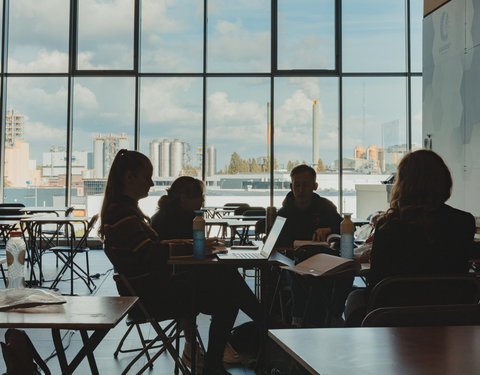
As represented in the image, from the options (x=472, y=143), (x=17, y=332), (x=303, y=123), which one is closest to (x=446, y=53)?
(x=472, y=143)

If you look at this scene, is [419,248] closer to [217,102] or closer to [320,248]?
[320,248]

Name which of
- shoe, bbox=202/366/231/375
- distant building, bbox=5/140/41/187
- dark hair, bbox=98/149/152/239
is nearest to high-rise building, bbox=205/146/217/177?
distant building, bbox=5/140/41/187

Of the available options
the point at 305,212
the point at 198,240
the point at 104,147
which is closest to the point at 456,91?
the point at 305,212

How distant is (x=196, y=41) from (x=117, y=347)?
7.09m

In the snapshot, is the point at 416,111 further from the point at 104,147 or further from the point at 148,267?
the point at 148,267

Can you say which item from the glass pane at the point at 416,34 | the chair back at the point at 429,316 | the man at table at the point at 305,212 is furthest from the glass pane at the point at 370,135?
the chair back at the point at 429,316

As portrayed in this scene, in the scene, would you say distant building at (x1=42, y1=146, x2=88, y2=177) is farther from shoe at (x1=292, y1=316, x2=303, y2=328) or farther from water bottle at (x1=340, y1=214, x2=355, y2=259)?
water bottle at (x1=340, y1=214, x2=355, y2=259)

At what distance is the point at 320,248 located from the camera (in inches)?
119

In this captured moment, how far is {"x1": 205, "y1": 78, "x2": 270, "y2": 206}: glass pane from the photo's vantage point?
9695 mm

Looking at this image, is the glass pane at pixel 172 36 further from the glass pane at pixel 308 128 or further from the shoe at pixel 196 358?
the shoe at pixel 196 358

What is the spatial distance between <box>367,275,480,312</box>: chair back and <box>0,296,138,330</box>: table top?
1.06 metres

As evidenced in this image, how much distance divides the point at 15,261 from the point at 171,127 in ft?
25.5

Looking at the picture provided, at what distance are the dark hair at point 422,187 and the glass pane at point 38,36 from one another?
8680 mm

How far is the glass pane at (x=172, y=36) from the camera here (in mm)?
9656
